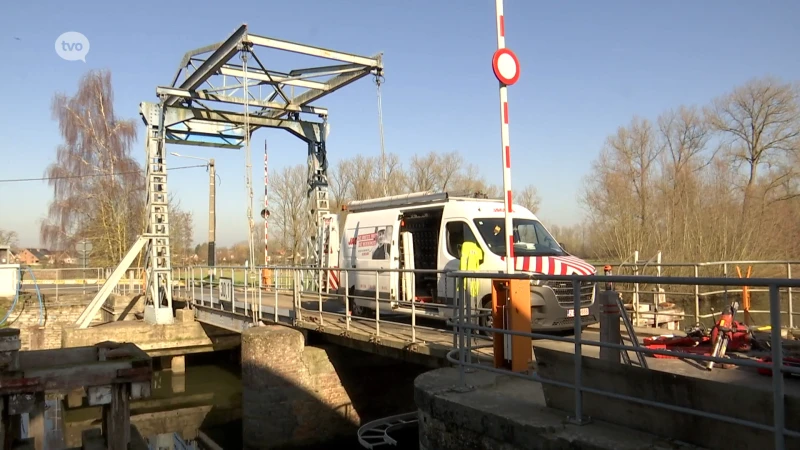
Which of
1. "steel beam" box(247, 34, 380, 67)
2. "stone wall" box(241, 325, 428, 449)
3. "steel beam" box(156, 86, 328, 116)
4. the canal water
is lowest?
the canal water

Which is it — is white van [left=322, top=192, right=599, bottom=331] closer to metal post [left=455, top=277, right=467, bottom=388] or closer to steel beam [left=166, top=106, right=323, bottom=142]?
metal post [left=455, top=277, right=467, bottom=388]

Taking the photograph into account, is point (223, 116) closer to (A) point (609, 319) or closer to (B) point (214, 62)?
(B) point (214, 62)

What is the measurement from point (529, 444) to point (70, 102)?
120 ft

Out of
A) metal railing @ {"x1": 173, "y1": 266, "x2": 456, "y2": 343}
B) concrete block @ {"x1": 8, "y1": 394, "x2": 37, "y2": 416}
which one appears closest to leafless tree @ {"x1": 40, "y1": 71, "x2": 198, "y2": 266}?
metal railing @ {"x1": 173, "y1": 266, "x2": 456, "y2": 343}

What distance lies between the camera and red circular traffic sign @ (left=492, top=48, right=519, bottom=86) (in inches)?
265

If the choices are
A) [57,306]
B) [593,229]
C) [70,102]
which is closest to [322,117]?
[57,306]

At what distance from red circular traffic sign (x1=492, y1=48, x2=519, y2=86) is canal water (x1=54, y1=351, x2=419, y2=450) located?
6850 millimetres

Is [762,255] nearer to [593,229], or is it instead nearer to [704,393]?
[593,229]

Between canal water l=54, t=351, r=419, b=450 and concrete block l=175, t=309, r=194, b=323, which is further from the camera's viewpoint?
concrete block l=175, t=309, r=194, b=323

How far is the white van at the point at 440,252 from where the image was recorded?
9875mm

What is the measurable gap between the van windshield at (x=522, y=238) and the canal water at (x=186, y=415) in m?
3.86

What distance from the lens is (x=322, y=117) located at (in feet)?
62.1

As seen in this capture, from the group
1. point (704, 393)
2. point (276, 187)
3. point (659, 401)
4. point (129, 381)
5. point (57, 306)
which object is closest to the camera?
point (704, 393)

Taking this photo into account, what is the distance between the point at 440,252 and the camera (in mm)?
11180
